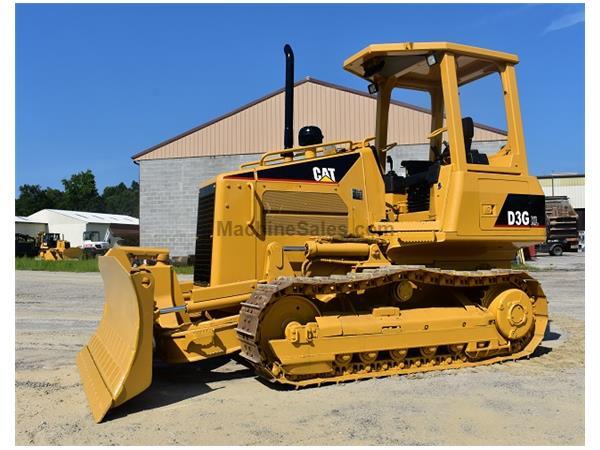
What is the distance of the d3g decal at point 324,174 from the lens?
680cm

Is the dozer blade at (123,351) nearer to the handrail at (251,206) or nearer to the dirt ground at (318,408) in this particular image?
the dirt ground at (318,408)

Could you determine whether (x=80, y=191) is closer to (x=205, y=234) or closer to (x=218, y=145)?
(x=218, y=145)

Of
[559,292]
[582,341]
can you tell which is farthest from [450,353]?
[559,292]

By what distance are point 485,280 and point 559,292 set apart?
9727 millimetres

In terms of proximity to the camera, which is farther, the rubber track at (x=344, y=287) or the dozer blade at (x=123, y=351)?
the rubber track at (x=344, y=287)

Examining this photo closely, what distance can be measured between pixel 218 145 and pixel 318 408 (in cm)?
2323

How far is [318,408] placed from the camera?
491 centimetres

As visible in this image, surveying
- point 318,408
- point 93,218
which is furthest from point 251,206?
point 93,218

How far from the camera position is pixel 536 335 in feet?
22.9

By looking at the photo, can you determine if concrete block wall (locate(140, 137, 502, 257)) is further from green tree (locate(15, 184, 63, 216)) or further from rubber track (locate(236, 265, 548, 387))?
green tree (locate(15, 184, 63, 216))

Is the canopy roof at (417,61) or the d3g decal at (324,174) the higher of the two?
the canopy roof at (417,61)

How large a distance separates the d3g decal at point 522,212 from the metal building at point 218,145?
17.4m

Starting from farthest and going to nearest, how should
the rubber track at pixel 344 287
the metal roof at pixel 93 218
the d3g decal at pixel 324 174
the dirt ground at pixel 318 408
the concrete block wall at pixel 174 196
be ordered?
the metal roof at pixel 93 218 → the concrete block wall at pixel 174 196 → the d3g decal at pixel 324 174 → the rubber track at pixel 344 287 → the dirt ground at pixel 318 408

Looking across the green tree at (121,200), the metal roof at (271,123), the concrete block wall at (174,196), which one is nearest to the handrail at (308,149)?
the metal roof at (271,123)
